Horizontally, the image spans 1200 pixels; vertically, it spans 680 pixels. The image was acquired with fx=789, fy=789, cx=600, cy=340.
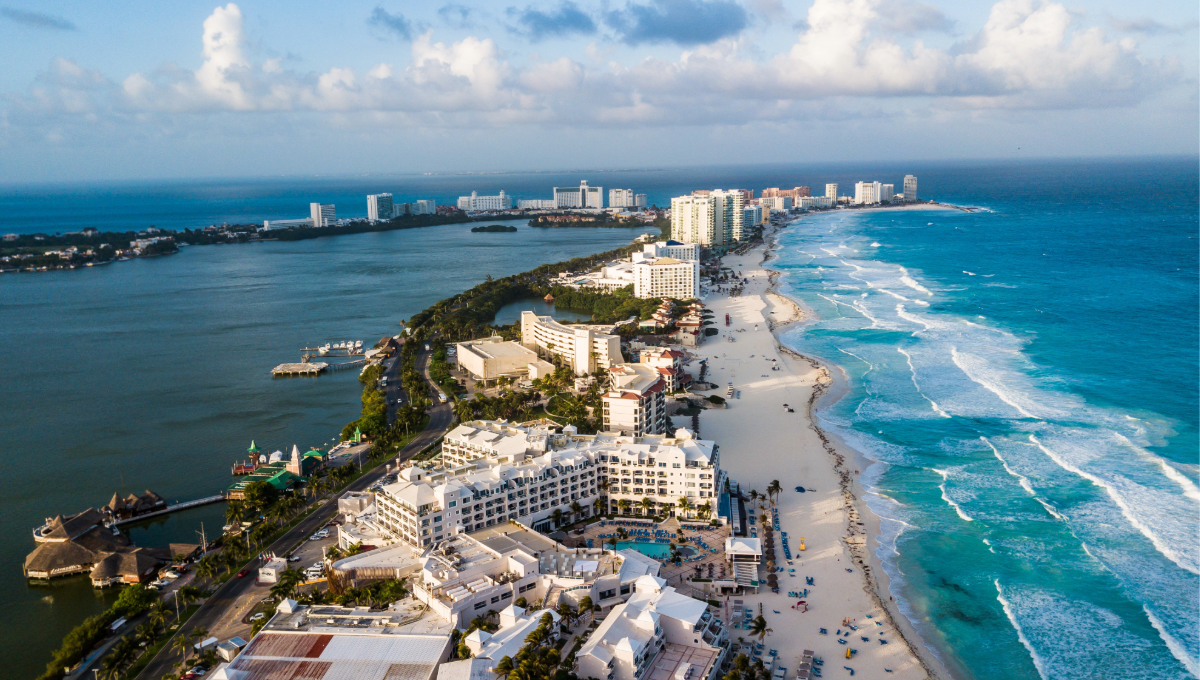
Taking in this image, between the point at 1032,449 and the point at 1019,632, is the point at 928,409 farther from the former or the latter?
the point at 1019,632

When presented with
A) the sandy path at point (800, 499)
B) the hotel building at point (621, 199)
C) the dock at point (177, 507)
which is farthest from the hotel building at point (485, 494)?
the hotel building at point (621, 199)

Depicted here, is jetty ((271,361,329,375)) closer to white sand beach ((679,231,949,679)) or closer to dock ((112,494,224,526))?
dock ((112,494,224,526))

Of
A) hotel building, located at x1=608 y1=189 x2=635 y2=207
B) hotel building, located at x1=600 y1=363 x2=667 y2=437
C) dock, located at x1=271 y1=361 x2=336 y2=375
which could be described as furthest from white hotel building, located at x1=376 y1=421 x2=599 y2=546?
hotel building, located at x1=608 y1=189 x2=635 y2=207

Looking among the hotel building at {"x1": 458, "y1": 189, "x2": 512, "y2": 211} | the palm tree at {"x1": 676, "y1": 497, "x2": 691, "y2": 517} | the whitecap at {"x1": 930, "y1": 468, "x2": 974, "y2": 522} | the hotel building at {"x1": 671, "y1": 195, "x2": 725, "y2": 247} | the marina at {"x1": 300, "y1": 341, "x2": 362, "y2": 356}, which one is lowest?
the whitecap at {"x1": 930, "y1": 468, "x2": 974, "y2": 522}

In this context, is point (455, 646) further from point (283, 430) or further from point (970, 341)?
point (970, 341)

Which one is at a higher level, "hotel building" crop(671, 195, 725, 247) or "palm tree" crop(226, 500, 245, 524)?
"hotel building" crop(671, 195, 725, 247)

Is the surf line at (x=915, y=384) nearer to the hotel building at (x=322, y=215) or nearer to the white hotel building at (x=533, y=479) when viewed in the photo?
the white hotel building at (x=533, y=479)
